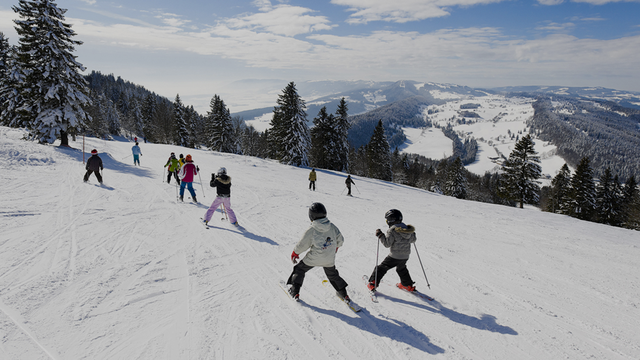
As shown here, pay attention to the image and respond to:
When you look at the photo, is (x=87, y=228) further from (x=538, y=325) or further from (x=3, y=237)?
(x=538, y=325)

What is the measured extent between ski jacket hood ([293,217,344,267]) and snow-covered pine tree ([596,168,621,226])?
4401 centimetres

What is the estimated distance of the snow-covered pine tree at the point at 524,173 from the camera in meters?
30.6

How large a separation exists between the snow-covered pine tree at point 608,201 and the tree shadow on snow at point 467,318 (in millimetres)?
41953

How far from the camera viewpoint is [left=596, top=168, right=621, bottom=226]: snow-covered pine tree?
3344 centimetres

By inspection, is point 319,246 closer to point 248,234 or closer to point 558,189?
point 248,234

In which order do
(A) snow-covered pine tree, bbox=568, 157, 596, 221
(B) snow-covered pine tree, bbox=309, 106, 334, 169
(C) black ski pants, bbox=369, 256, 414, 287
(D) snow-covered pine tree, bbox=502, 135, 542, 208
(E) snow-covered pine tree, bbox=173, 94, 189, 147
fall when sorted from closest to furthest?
(C) black ski pants, bbox=369, 256, 414, 287 < (D) snow-covered pine tree, bbox=502, 135, 542, 208 < (A) snow-covered pine tree, bbox=568, 157, 596, 221 < (B) snow-covered pine tree, bbox=309, 106, 334, 169 < (E) snow-covered pine tree, bbox=173, 94, 189, 147

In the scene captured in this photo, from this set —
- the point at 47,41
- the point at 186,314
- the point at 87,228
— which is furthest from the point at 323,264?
the point at 47,41

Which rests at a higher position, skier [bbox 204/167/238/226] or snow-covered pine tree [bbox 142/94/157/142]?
snow-covered pine tree [bbox 142/94/157/142]

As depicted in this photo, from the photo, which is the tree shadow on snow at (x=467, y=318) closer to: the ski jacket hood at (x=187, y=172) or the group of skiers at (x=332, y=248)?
the group of skiers at (x=332, y=248)

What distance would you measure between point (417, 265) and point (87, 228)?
8.95 m

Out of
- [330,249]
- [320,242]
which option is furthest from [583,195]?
[320,242]

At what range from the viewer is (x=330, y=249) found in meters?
4.59

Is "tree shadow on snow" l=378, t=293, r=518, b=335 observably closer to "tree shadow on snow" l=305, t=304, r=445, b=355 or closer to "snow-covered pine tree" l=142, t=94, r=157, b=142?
"tree shadow on snow" l=305, t=304, r=445, b=355

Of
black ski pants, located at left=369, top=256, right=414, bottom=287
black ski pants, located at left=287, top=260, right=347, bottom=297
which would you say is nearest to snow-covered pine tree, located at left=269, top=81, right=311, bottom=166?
black ski pants, located at left=369, top=256, right=414, bottom=287
